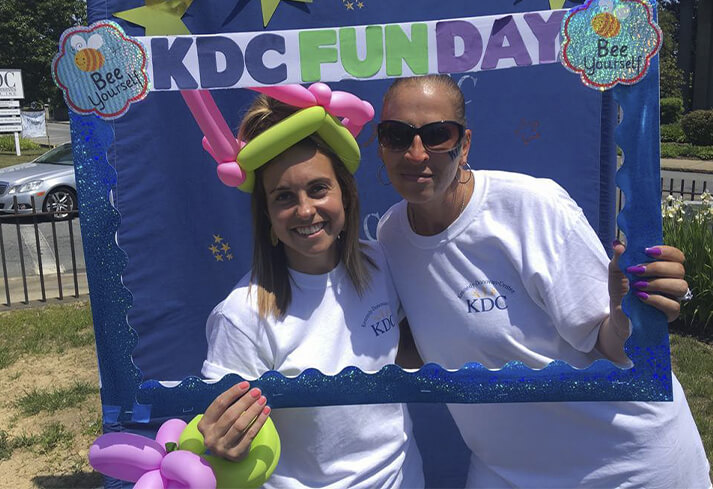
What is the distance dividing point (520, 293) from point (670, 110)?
31.7 metres

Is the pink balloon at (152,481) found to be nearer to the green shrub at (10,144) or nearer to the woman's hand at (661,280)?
the woman's hand at (661,280)

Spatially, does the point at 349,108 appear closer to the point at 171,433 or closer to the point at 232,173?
the point at 232,173

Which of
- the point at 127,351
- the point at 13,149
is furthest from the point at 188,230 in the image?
the point at 13,149

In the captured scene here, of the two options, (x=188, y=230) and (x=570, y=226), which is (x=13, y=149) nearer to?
(x=188, y=230)

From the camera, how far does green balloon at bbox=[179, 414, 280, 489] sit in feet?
4.88

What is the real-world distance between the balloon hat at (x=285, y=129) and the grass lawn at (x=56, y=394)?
8.11 ft

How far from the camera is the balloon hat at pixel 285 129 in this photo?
1.56 metres

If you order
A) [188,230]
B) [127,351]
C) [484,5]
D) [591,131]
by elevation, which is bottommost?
[127,351]

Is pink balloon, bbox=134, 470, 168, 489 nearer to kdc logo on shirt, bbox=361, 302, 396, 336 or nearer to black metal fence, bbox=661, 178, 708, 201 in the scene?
kdc logo on shirt, bbox=361, 302, 396, 336

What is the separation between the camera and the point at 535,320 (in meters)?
1.66

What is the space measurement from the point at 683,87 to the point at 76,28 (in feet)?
126

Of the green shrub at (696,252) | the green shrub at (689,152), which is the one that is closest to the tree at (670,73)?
the green shrub at (689,152)

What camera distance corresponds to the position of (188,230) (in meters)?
2.66

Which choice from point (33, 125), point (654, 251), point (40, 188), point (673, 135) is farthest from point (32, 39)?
point (654, 251)
